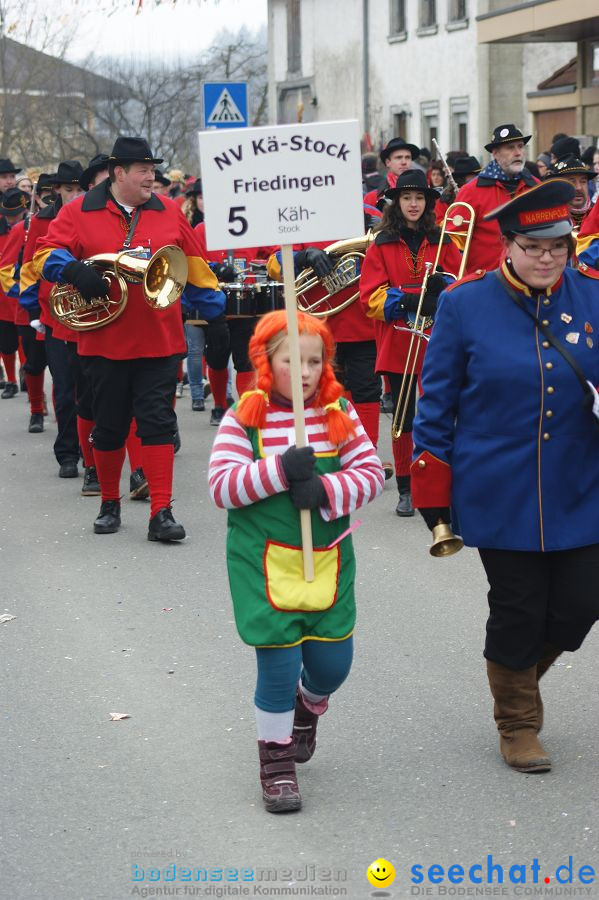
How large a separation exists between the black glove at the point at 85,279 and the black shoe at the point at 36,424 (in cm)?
491

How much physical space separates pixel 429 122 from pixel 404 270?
1206 inches

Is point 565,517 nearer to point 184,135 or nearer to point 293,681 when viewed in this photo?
point 293,681

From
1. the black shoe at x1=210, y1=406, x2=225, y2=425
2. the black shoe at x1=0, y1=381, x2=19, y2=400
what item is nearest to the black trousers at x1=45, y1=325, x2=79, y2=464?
the black shoe at x1=210, y1=406, x2=225, y2=425

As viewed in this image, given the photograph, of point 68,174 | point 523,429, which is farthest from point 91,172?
point 523,429

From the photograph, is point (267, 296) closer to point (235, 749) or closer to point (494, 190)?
point (494, 190)

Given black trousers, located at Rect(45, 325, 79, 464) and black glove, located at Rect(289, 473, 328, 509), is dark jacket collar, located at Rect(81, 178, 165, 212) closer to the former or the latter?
black trousers, located at Rect(45, 325, 79, 464)

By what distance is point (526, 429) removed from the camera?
186 inches

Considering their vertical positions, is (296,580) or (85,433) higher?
(296,580)

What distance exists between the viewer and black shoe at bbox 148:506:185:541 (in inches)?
333

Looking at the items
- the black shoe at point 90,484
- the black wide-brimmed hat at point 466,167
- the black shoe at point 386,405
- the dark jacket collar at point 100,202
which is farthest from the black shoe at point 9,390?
the dark jacket collar at point 100,202

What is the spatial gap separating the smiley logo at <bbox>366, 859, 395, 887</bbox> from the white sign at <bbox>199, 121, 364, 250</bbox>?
187cm

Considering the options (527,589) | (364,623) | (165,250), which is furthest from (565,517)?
(165,250)

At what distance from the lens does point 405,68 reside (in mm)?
39156

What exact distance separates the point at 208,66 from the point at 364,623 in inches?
1894
